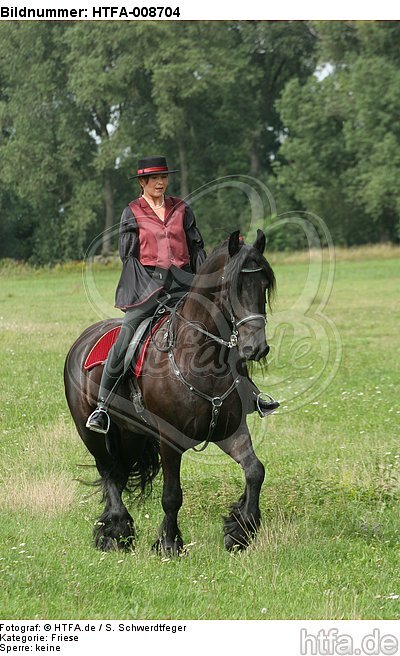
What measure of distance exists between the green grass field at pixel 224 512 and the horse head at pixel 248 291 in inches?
68.6

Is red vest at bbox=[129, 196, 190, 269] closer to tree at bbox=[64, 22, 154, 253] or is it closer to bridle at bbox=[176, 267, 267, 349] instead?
bridle at bbox=[176, 267, 267, 349]

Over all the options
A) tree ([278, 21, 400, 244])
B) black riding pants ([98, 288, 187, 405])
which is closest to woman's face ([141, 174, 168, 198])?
black riding pants ([98, 288, 187, 405])

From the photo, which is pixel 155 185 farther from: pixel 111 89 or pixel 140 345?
pixel 111 89

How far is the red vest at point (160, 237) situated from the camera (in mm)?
8516

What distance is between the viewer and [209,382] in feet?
26.4

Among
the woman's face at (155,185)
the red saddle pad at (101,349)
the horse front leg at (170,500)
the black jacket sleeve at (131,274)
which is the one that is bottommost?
the horse front leg at (170,500)

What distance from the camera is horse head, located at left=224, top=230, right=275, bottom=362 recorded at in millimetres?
7305

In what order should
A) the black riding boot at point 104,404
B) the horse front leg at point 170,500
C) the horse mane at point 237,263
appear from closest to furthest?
the horse mane at point 237,263 < the horse front leg at point 170,500 < the black riding boot at point 104,404

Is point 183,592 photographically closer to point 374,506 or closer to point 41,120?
point 374,506

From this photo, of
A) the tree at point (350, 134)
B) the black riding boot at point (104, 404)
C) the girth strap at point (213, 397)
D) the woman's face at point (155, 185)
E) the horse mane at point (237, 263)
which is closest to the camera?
the horse mane at point (237, 263)

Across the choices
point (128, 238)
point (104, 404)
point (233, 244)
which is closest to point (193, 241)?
point (128, 238)

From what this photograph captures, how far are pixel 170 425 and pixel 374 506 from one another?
8.33ft

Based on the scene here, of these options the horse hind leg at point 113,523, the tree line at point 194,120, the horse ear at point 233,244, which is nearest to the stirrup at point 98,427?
the horse hind leg at point 113,523

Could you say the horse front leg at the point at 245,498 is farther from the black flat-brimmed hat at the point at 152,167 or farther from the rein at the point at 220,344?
the black flat-brimmed hat at the point at 152,167
